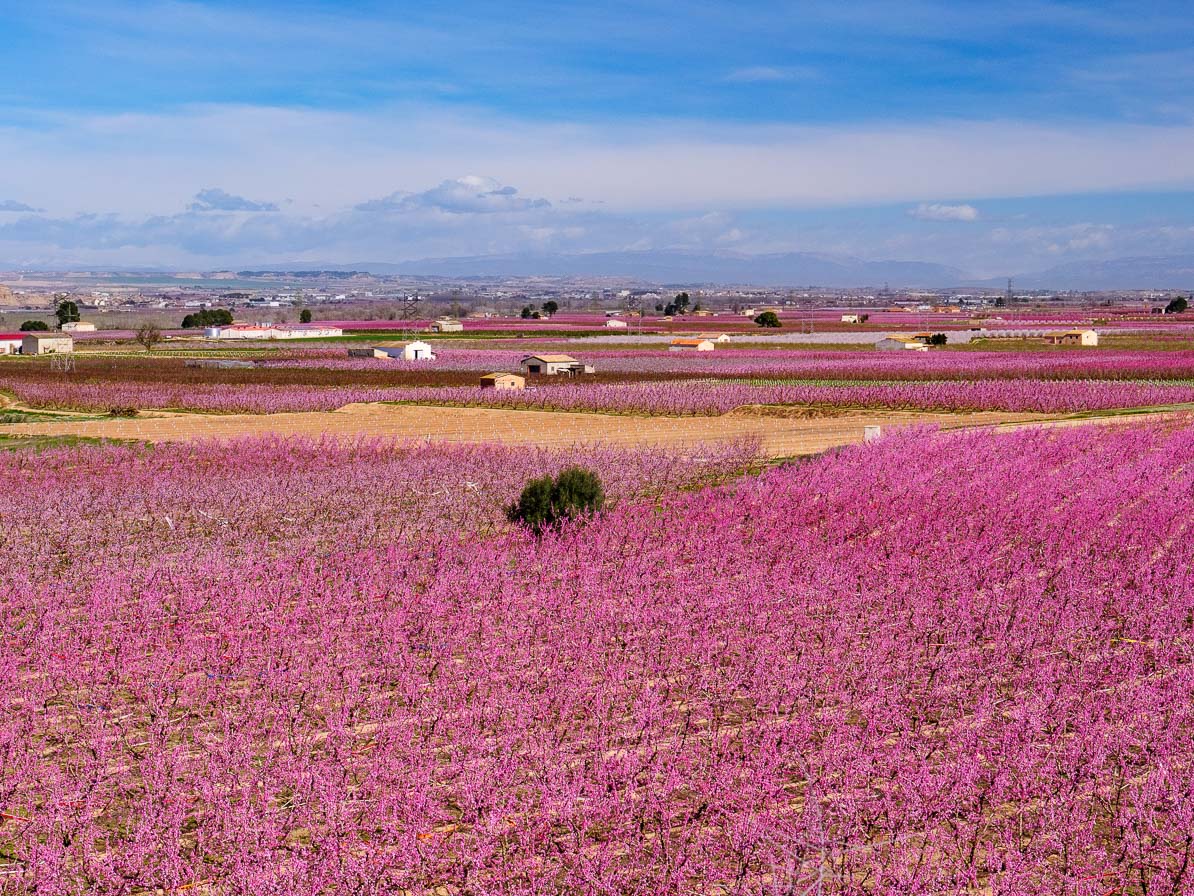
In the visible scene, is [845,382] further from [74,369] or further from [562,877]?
[562,877]

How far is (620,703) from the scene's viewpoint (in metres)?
7.68

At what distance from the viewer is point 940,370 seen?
58000mm

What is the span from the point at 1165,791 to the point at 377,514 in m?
11.3

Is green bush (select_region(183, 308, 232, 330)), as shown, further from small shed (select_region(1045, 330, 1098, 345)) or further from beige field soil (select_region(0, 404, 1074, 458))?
beige field soil (select_region(0, 404, 1074, 458))

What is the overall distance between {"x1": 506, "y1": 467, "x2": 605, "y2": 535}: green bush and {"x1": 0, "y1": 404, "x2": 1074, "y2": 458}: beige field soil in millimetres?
9462

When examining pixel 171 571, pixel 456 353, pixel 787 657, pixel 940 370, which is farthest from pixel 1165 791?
pixel 456 353

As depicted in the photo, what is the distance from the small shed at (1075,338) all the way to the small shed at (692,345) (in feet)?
80.5

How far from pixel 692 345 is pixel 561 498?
76063 millimetres

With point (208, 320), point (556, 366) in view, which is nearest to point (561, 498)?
point (556, 366)

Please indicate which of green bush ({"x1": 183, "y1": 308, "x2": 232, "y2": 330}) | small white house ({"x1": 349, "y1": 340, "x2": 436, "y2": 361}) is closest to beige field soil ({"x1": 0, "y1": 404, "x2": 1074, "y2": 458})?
small white house ({"x1": 349, "y1": 340, "x2": 436, "y2": 361})

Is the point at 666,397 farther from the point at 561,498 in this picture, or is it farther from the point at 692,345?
the point at 692,345

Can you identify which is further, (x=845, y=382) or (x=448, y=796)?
(x=845, y=382)

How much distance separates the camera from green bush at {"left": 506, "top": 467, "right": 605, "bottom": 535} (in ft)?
46.7

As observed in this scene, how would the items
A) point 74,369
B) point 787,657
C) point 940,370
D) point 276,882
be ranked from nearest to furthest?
point 276,882
point 787,657
point 940,370
point 74,369
